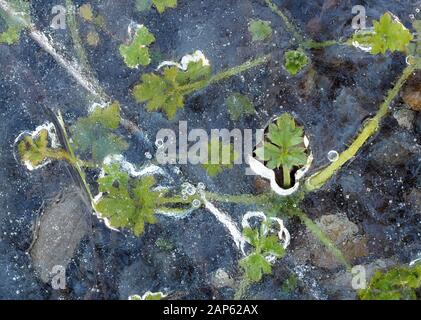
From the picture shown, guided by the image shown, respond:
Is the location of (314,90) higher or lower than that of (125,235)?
higher

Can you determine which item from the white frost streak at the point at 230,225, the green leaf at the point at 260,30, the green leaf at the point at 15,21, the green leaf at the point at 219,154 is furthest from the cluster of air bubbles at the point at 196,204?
the green leaf at the point at 15,21

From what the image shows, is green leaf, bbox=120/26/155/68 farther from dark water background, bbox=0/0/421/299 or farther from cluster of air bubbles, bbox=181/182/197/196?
cluster of air bubbles, bbox=181/182/197/196

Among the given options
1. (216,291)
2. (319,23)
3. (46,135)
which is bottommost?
(216,291)

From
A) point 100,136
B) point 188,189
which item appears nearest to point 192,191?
point 188,189

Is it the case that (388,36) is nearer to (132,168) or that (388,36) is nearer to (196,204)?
(196,204)

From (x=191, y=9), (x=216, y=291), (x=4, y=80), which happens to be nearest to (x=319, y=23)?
(x=191, y=9)

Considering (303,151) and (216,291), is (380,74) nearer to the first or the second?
(303,151)

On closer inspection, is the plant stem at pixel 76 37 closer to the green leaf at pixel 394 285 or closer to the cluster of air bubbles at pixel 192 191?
the cluster of air bubbles at pixel 192 191
